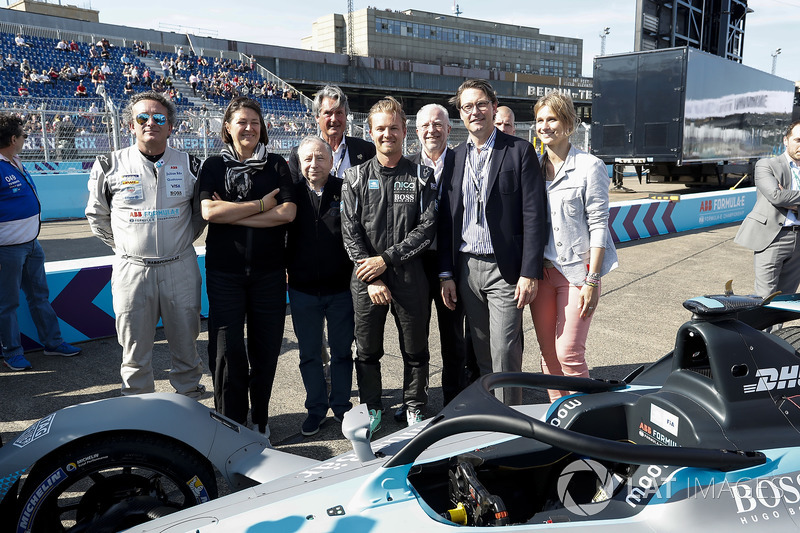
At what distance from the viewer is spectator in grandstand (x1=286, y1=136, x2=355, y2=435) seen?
3613mm

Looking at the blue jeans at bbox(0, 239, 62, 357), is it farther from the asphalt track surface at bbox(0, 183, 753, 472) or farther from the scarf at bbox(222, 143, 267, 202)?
the scarf at bbox(222, 143, 267, 202)

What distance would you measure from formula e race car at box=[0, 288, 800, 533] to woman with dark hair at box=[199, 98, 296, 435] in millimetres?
796

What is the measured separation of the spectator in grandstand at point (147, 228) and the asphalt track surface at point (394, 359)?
85 cm

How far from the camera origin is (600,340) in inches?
219

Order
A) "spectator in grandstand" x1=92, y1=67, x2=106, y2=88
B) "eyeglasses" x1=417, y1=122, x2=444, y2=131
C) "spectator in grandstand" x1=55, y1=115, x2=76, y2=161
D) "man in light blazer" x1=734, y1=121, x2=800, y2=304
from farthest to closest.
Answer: "spectator in grandstand" x1=92, y1=67, x2=106, y2=88
"spectator in grandstand" x1=55, y1=115, x2=76, y2=161
"man in light blazer" x1=734, y1=121, x2=800, y2=304
"eyeglasses" x1=417, y1=122, x2=444, y2=131

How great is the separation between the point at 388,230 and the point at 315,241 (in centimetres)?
47

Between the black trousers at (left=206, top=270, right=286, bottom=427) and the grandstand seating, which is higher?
the grandstand seating

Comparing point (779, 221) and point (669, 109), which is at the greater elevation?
point (669, 109)

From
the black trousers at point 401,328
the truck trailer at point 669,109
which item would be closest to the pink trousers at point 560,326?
the black trousers at point 401,328

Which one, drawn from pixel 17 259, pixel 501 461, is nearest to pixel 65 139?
pixel 17 259

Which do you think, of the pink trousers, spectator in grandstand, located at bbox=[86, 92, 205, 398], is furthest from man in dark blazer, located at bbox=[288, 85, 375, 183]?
the pink trousers

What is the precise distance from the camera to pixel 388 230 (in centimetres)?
349

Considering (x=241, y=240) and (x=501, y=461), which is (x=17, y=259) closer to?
(x=241, y=240)

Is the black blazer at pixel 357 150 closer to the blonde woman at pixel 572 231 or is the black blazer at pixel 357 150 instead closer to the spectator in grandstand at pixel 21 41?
the blonde woman at pixel 572 231
